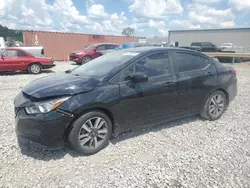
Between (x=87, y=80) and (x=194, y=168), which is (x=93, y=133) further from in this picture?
(x=194, y=168)

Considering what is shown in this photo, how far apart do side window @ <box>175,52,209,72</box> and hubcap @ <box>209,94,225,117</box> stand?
0.78 metres

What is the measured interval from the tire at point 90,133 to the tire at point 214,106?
2281mm

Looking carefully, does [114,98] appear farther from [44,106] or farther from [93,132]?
[44,106]

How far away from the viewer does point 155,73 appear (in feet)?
11.6

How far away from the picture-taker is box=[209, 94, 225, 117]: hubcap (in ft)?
14.2

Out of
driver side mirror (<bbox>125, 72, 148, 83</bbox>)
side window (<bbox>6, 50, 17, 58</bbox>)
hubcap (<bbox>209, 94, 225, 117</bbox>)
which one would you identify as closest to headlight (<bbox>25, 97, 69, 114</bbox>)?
driver side mirror (<bbox>125, 72, 148, 83</bbox>)

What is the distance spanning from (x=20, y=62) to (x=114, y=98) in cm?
888

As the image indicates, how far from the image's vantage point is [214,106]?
436cm

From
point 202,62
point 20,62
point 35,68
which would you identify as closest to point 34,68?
point 35,68

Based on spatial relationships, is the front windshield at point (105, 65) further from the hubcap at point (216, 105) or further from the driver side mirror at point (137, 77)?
the hubcap at point (216, 105)

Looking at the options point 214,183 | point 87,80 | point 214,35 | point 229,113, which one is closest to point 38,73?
point 87,80

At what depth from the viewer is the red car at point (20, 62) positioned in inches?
383

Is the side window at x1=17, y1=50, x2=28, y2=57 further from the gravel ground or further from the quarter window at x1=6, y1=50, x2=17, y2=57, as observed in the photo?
the gravel ground

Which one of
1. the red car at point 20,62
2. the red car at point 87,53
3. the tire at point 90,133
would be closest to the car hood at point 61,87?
the tire at point 90,133
